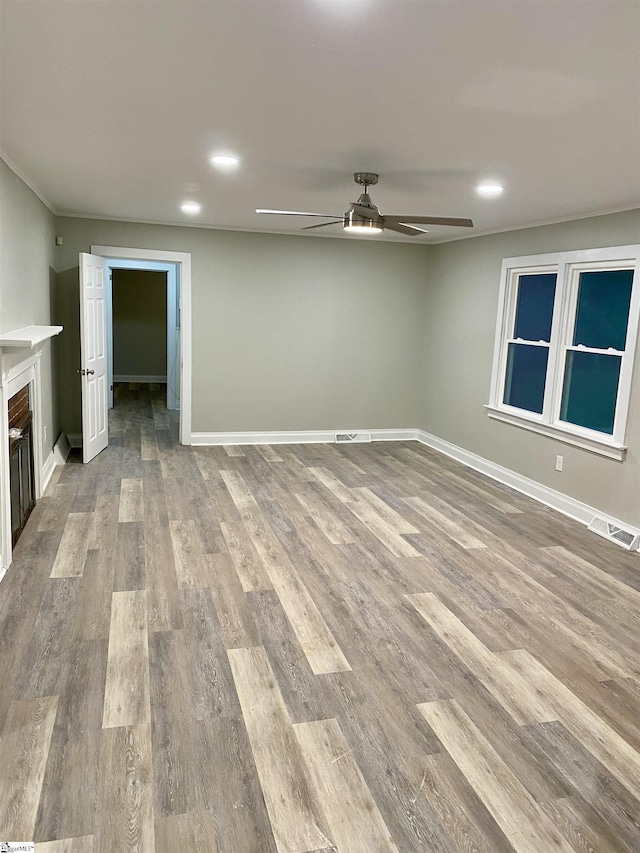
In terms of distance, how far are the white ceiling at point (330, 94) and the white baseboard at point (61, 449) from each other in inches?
101

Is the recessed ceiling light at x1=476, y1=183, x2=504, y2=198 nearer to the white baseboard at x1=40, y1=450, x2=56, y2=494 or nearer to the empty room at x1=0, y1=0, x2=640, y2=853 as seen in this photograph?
the empty room at x1=0, y1=0, x2=640, y2=853

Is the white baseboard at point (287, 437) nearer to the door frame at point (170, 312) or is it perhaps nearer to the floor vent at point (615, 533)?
the door frame at point (170, 312)

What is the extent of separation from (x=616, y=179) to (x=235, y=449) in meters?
4.52

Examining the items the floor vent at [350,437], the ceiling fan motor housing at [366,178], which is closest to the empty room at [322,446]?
the ceiling fan motor housing at [366,178]

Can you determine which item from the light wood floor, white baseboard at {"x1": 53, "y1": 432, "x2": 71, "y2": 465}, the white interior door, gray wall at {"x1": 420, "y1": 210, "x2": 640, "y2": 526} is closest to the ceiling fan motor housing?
gray wall at {"x1": 420, "y1": 210, "x2": 640, "y2": 526}

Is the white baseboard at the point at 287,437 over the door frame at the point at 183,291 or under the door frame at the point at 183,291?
under

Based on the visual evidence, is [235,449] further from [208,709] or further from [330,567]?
[208,709]

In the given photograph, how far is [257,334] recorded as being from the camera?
22.9ft

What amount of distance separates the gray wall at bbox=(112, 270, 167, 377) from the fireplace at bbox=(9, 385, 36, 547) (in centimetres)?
700

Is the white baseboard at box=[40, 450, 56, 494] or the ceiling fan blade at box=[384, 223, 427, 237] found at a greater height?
the ceiling fan blade at box=[384, 223, 427, 237]

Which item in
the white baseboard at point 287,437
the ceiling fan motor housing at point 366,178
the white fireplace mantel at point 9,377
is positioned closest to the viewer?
the white fireplace mantel at point 9,377

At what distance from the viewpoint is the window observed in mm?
4660

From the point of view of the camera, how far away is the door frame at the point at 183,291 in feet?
21.0

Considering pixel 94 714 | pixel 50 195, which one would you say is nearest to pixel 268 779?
pixel 94 714
